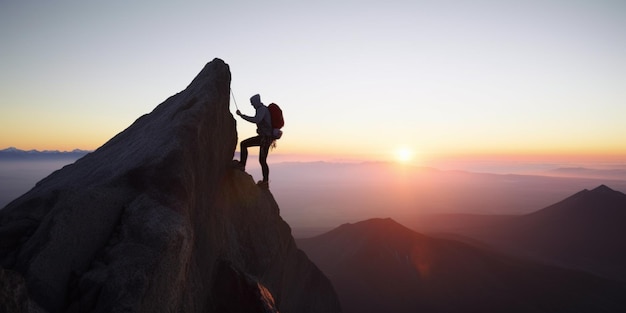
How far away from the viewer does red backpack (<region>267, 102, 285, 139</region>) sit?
16.3 meters

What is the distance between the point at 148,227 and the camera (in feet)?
27.4

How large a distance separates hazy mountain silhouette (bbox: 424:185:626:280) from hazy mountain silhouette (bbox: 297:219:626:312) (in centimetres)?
2866

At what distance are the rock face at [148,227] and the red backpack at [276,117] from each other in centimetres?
180

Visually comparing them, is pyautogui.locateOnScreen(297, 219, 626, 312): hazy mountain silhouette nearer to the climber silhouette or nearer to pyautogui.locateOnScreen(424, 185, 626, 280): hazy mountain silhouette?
pyautogui.locateOnScreen(424, 185, 626, 280): hazy mountain silhouette

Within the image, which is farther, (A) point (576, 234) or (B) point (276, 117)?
(A) point (576, 234)

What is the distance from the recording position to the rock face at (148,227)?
7.61 metres

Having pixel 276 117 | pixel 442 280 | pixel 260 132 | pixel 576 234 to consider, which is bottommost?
pixel 576 234

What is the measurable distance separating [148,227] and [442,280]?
234ft

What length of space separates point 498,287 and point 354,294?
27.1 m

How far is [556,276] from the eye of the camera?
73.3 m

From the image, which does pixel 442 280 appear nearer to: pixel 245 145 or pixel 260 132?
pixel 245 145

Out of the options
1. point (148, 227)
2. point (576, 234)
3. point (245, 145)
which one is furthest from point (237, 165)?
point (576, 234)

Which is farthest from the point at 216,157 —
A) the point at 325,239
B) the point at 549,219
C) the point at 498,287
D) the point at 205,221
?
the point at 549,219

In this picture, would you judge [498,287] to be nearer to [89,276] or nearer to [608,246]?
Answer: [608,246]
